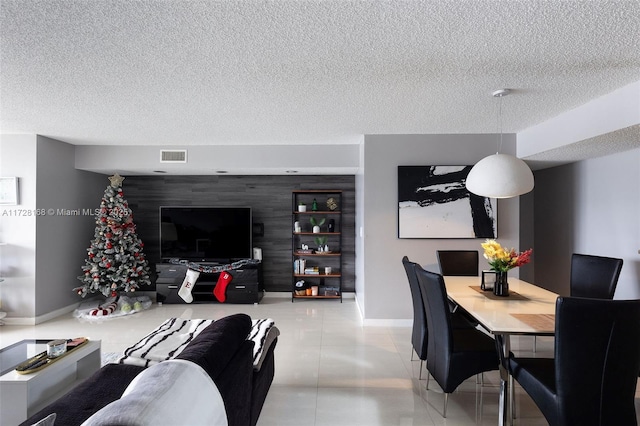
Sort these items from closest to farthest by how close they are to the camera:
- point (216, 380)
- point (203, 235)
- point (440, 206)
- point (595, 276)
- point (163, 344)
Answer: point (216, 380), point (163, 344), point (595, 276), point (440, 206), point (203, 235)

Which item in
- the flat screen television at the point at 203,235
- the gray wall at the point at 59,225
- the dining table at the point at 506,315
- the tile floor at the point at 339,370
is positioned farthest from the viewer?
the flat screen television at the point at 203,235

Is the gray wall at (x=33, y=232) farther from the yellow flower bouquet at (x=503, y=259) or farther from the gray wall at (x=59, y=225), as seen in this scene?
the yellow flower bouquet at (x=503, y=259)

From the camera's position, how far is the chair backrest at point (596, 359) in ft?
5.05

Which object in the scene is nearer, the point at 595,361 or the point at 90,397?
the point at 595,361

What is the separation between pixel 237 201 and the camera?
18.5 feet

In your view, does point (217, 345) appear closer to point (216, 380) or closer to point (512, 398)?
point (216, 380)

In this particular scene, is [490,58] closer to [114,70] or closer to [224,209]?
[114,70]

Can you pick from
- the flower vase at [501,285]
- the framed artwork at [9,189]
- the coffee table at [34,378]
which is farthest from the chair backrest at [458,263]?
the framed artwork at [9,189]

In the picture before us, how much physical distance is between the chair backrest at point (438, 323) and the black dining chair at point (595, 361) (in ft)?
1.92

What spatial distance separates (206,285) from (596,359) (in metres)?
4.78

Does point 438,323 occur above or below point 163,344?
above

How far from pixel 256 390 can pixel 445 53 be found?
94.2 inches

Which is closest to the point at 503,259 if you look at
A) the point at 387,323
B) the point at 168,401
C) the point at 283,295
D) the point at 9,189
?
the point at 387,323

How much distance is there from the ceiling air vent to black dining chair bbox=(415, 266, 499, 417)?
372 cm
